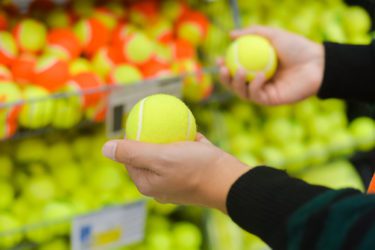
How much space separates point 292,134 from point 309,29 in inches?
13.4

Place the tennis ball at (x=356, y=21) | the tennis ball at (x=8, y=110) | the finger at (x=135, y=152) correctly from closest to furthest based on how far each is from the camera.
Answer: the finger at (x=135, y=152) → the tennis ball at (x=8, y=110) → the tennis ball at (x=356, y=21)

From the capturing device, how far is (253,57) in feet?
4.07

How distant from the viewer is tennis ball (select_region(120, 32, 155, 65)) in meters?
1.36

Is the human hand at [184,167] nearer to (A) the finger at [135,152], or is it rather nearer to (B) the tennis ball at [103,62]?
(A) the finger at [135,152]

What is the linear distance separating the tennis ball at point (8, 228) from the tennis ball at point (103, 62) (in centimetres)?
40

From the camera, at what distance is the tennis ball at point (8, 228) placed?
1.23 meters

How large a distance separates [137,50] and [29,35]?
26 cm

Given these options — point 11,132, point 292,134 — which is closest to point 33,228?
point 11,132

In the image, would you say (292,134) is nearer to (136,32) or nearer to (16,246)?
(136,32)

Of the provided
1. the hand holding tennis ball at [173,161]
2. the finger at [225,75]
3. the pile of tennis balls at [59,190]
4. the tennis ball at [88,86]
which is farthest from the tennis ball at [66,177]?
the hand holding tennis ball at [173,161]

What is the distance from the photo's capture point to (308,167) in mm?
1775

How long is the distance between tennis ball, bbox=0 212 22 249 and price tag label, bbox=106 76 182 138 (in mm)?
299

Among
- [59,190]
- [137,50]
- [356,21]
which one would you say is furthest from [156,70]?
[356,21]

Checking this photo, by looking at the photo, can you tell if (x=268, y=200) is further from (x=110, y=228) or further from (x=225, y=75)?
(x=110, y=228)
